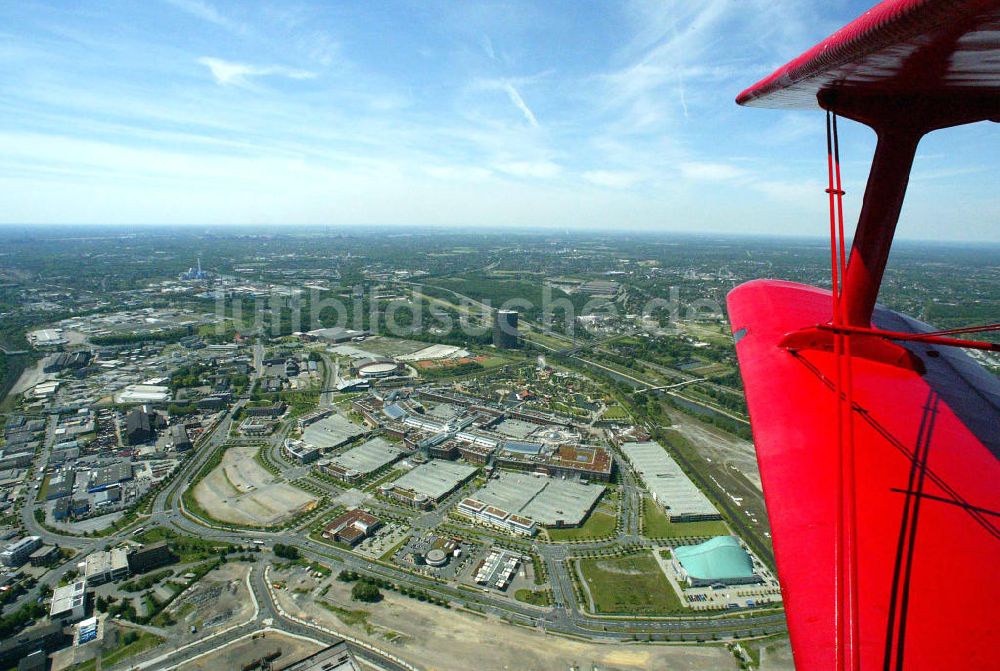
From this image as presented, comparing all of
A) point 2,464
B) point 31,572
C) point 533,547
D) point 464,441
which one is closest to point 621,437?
point 464,441

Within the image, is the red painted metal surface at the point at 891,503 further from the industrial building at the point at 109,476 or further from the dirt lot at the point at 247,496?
the industrial building at the point at 109,476

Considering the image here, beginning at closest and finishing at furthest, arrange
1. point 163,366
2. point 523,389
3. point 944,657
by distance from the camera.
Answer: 1. point 944,657
2. point 523,389
3. point 163,366

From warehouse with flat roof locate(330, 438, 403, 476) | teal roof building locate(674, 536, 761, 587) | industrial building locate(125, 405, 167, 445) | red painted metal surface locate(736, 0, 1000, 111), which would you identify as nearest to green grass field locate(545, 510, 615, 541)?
teal roof building locate(674, 536, 761, 587)

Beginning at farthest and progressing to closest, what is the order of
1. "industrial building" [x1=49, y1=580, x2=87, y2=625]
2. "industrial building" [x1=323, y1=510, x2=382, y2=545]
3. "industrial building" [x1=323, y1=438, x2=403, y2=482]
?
"industrial building" [x1=323, y1=438, x2=403, y2=482] < "industrial building" [x1=323, y1=510, x2=382, y2=545] < "industrial building" [x1=49, y1=580, x2=87, y2=625]

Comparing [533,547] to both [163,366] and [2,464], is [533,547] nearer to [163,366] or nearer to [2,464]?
[2,464]

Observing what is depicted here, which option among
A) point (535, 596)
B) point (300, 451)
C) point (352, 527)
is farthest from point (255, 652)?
point (300, 451)

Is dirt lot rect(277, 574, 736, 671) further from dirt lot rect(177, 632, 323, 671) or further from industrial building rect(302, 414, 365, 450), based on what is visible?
industrial building rect(302, 414, 365, 450)

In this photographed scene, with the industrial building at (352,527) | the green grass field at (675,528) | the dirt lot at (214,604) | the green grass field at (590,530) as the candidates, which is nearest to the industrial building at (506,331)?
the green grass field at (590,530)
